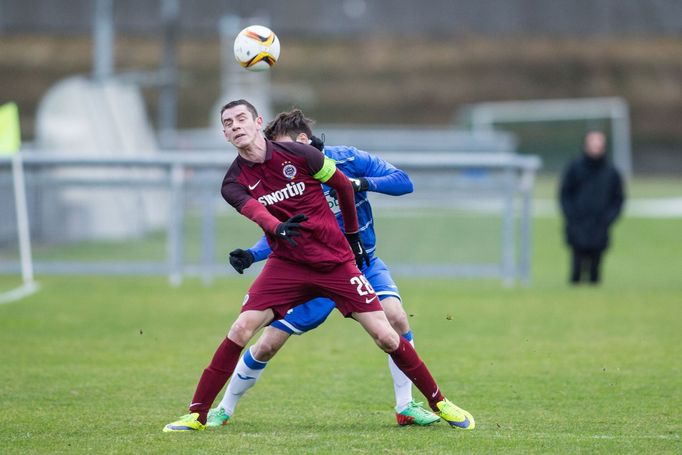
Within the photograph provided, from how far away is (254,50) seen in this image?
26.7ft

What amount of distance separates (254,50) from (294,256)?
1567 mm

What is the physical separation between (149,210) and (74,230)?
123cm

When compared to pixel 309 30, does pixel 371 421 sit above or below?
below

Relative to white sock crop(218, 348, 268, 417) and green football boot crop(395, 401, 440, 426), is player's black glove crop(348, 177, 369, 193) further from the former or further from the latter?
green football boot crop(395, 401, 440, 426)

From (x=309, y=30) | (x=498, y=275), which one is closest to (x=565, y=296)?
(x=498, y=275)

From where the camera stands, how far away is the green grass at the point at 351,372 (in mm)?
7207

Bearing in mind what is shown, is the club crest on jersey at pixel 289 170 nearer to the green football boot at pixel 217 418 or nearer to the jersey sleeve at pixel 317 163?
the jersey sleeve at pixel 317 163

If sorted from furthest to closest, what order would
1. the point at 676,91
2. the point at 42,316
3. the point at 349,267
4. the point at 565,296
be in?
1. the point at 676,91
2. the point at 565,296
3. the point at 42,316
4. the point at 349,267

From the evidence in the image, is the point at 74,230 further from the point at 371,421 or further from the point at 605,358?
the point at 371,421

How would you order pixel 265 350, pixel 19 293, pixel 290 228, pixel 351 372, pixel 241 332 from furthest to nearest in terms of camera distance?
pixel 19 293
pixel 351 372
pixel 265 350
pixel 241 332
pixel 290 228

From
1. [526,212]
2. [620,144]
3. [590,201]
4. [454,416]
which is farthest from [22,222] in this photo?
[620,144]

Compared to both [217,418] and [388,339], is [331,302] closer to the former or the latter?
[388,339]

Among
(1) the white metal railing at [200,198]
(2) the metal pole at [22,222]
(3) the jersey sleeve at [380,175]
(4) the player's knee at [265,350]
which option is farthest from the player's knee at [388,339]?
(1) the white metal railing at [200,198]

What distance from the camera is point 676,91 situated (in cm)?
5822
